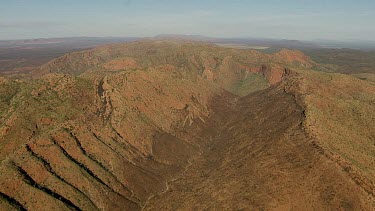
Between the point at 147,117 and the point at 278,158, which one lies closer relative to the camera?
the point at 278,158

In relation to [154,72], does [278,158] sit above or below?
below

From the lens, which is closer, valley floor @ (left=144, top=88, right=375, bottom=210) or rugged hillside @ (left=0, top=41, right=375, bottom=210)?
valley floor @ (left=144, top=88, right=375, bottom=210)

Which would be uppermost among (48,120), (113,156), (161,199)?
(48,120)

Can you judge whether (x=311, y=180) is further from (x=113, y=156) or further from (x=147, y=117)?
(x=147, y=117)

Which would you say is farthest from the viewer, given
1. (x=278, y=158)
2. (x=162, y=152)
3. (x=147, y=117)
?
(x=147, y=117)

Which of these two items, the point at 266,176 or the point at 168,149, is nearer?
the point at 266,176

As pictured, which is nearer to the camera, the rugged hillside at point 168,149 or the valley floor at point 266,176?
the valley floor at point 266,176

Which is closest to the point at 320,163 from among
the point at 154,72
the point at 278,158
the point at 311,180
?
the point at 311,180

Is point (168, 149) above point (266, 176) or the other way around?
the other way around
